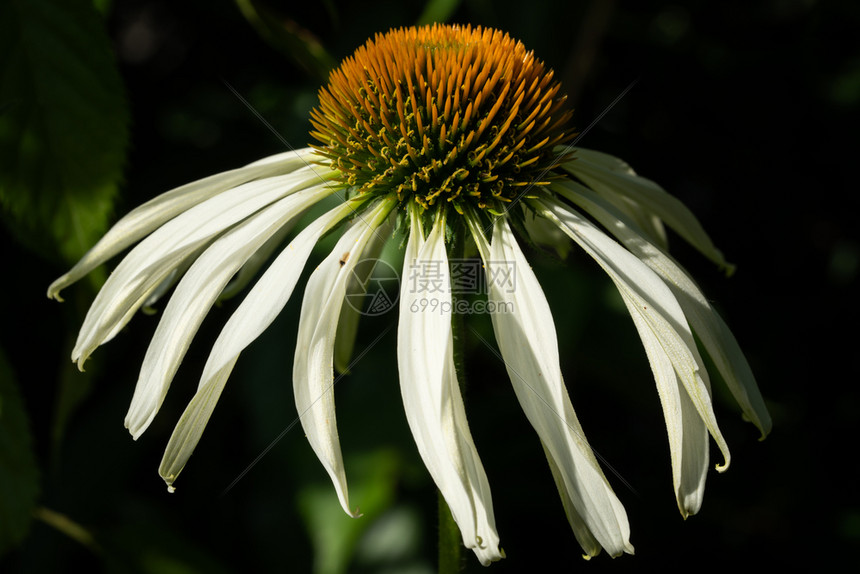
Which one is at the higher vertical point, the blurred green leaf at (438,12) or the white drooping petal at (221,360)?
the blurred green leaf at (438,12)

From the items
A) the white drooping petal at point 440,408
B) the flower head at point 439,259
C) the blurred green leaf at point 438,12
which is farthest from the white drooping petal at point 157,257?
the blurred green leaf at point 438,12

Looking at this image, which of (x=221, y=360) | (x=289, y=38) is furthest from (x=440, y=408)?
(x=289, y=38)

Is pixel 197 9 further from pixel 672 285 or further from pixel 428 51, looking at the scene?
pixel 672 285

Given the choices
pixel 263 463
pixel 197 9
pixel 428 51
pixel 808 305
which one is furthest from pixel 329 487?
pixel 808 305

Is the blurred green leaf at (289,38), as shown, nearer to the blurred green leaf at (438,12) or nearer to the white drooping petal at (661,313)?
the blurred green leaf at (438,12)

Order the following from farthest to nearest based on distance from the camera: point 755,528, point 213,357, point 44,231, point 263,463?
point 755,528
point 263,463
point 44,231
point 213,357

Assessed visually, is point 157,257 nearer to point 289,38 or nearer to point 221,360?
point 221,360

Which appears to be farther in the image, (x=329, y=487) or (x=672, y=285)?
(x=329, y=487)

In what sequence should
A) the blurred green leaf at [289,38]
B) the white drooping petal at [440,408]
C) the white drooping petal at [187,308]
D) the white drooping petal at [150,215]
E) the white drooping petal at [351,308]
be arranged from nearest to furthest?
the white drooping petal at [440,408] → the white drooping petal at [187,308] → the white drooping petal at [150,215] → the white drooping petal at [351,308] → the blurred green leaf at [289,38]
